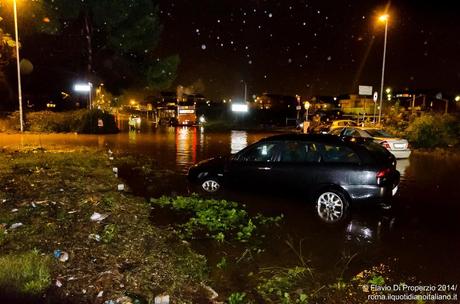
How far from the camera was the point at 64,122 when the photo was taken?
104ft

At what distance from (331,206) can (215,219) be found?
2316mm

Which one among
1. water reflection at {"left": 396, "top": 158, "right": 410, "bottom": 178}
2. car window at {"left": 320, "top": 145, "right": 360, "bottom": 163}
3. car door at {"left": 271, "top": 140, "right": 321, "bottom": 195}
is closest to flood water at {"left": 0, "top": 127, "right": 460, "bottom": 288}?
car door at {"left": 271, "top": 140, "right": 321, "bottom": 195}

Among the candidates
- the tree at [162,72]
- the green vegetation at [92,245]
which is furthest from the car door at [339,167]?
the tree at [162,72]

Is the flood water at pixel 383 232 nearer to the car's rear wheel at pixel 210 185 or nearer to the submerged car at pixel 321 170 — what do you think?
the submerged car at pixel 321 170

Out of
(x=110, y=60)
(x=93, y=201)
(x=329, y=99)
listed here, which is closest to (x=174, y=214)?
(x=93, y=201)

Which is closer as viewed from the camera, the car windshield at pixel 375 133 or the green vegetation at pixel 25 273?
the green vegetation at pixel 25 273

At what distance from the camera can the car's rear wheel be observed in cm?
964

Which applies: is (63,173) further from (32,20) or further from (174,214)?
(32,20)

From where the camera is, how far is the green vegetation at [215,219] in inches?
273

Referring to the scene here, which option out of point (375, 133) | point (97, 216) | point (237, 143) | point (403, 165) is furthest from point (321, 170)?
point (237, 143)

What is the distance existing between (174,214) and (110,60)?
3197cm

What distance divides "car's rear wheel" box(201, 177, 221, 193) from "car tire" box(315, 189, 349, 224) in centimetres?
250

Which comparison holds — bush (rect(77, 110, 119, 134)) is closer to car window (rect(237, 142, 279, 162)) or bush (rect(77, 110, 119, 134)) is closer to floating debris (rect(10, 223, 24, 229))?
car window (rect(237, 142, 279, 162))

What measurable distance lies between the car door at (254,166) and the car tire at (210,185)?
517mm
